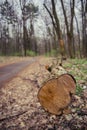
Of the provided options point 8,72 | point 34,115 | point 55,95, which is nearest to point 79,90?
point 55,95

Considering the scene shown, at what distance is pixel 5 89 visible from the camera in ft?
23.8

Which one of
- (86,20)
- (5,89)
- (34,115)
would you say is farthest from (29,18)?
(34,115)

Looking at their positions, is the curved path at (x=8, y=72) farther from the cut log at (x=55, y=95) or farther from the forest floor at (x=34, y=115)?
the cut log at (x=55, y=95)

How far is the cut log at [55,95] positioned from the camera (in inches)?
188

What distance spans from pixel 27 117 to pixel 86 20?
61.9 feet

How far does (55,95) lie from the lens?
4895 millimetres

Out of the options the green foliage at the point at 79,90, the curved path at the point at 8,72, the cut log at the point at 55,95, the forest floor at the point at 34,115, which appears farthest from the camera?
the curved path at the point at 8,72

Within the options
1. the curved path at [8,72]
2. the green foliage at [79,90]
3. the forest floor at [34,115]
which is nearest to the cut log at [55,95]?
the forest floor at [34,115]

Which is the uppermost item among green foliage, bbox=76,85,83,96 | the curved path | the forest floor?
green foliage, bbox=76,85,83,96

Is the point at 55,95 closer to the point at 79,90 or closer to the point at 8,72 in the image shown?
the point at 79,90

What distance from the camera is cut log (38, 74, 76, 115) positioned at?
4773 millimetres

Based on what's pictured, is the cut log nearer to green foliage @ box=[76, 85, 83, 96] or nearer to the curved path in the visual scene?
green foliage @ box=[76, 85, 83, 96]

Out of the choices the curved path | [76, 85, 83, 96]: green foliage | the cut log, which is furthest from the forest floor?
the curved path

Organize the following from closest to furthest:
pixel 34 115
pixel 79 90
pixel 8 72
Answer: pixel 34 115 < pixel 79 90 < pixel 8 72
